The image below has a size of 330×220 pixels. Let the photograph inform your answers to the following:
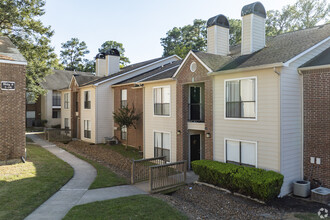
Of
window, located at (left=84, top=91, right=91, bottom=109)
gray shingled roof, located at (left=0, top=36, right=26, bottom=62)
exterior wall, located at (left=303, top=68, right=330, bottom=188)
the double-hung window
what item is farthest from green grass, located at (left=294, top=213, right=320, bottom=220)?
the double-hung window

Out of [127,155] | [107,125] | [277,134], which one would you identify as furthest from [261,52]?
[107,125]

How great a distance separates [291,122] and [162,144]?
25.5 feet

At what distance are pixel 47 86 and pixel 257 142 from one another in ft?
114

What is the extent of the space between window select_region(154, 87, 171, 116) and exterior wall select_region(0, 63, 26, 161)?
7969 mm

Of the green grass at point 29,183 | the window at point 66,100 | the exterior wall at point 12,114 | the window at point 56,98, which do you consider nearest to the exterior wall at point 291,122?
the green grass at point 29,183

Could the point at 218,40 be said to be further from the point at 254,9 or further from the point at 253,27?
the point at 254,9

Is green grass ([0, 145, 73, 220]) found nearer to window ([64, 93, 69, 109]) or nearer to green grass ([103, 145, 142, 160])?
green grass ([103, 145, 142, 160])

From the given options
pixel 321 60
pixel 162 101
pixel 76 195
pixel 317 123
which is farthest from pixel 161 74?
pixel 76 195

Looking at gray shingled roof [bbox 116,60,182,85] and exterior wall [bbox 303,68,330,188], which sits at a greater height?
gray shingled roof [bbox 116,60,182,85]

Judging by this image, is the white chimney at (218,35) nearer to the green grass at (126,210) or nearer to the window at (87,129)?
the green grass at (126,210)

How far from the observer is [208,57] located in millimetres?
12992

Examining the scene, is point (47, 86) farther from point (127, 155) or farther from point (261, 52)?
point (261, 52)

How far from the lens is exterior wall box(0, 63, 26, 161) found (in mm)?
13992

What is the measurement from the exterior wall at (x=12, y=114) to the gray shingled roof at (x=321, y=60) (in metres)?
15.0
